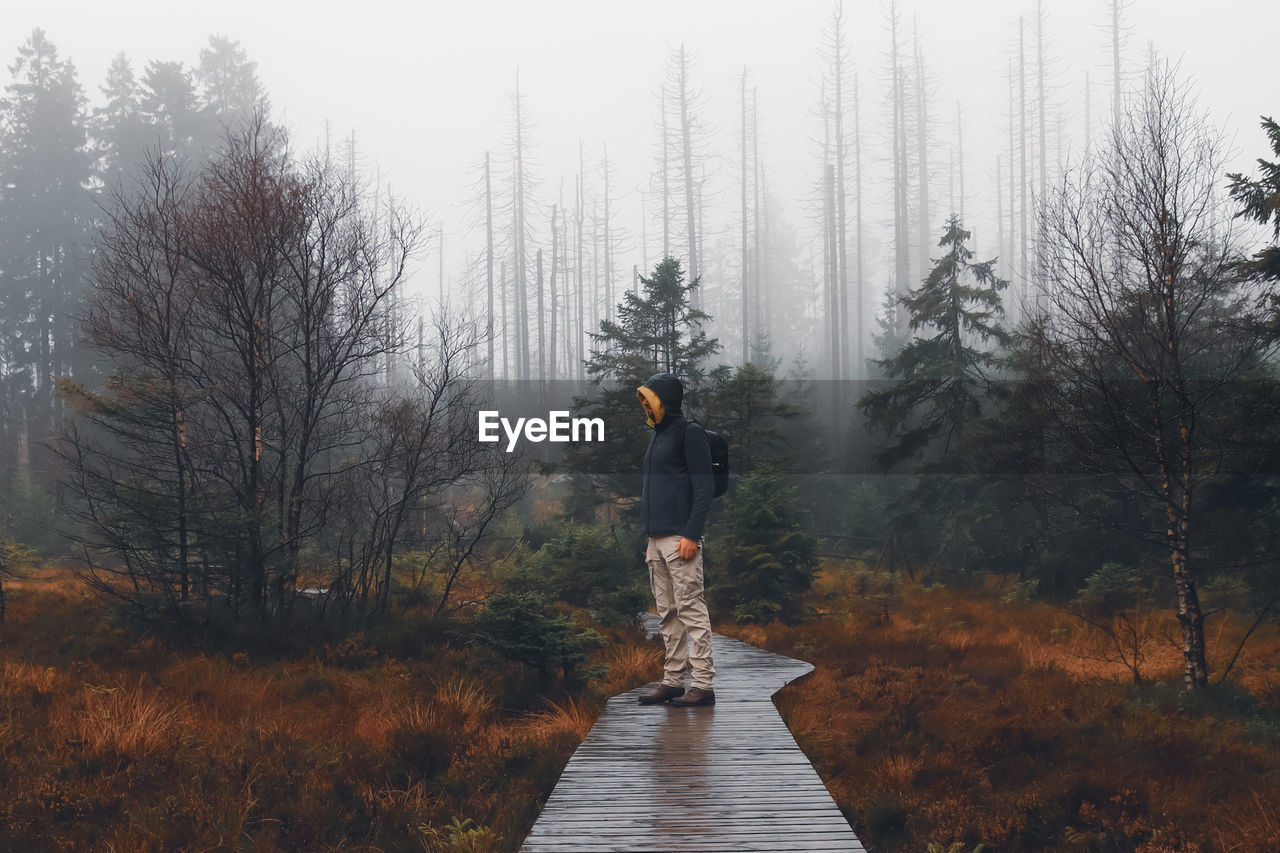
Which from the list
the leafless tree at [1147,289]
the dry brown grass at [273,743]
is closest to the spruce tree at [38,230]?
the dry brown grass at [273,743]

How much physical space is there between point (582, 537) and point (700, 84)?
34.7 metres

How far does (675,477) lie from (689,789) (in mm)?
2602

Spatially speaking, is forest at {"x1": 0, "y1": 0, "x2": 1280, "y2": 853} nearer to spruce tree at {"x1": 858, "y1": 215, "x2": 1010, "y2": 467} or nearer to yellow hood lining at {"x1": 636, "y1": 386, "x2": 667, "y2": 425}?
spruce tree at {"x1": 858, "y1": 215, "x2": 1010, "y2": 467}

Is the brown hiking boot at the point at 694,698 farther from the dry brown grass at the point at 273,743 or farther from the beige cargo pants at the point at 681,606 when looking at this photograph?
the dry brown grass at the point at 273,743

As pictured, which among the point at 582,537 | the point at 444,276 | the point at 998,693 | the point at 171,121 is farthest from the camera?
the point at 444,276

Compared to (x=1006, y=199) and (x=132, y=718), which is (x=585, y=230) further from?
(x=132, y=718)

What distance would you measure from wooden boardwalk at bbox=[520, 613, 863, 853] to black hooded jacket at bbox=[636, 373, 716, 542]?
1.62m

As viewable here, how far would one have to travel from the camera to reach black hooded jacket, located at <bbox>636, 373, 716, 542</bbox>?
707cm

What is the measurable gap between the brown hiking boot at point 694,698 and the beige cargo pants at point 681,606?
0.19 feet

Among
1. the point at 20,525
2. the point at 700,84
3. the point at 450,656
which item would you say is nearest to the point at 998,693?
the point at 450,656

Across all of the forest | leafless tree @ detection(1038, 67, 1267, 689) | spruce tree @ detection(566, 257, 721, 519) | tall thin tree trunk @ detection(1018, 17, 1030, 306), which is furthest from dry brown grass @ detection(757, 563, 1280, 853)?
tall thin tree trunk @ detection(1018, 17, 1030, 306)

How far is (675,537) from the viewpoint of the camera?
7.12 meters

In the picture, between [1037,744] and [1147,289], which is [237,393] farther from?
[1147,289]

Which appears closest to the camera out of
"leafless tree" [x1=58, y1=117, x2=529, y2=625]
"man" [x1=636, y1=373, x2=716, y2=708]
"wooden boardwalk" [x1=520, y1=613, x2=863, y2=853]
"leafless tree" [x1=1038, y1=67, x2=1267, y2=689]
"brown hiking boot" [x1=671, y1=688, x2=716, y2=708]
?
"wooden boardwalk" [x1=520, y1=613, x2=863, y2=853]
